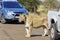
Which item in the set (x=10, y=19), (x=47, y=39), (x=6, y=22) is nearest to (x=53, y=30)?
(x=47, y=39)

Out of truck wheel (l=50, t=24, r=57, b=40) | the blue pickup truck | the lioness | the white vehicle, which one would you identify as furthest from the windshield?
truck wheel (l=50, t=24, r=57, b=40)

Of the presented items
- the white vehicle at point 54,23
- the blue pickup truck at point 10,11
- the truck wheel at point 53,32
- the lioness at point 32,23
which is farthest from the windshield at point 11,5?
the truck wheel at point 53,32

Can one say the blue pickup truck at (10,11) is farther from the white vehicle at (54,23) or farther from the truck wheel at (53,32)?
the truck wheel at (53,32)

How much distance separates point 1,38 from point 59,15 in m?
3.18

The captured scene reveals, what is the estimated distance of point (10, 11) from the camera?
18562mm

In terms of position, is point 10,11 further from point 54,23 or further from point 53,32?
point 54,23

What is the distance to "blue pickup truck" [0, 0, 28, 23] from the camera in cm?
1855

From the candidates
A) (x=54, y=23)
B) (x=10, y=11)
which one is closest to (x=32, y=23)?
(x=54, y=23)

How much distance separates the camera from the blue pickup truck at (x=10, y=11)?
18.5 meters

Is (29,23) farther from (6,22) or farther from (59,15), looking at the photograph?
(6,22)

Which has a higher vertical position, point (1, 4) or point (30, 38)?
point (1, 4)

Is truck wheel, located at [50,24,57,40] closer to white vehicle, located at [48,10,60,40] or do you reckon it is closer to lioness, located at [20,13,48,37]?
white vehicle, located at [48,10,60,40]

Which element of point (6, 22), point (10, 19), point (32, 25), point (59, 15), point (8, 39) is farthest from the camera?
point (6, 22)

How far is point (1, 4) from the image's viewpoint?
20.1m
